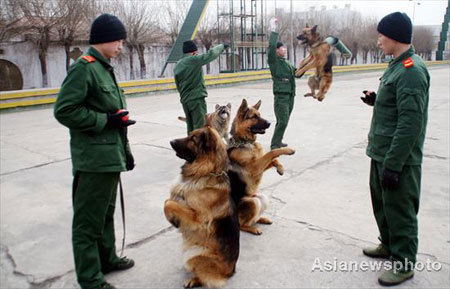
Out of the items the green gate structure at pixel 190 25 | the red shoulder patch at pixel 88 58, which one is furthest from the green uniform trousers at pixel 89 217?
the green gate structure at pixel 190 25

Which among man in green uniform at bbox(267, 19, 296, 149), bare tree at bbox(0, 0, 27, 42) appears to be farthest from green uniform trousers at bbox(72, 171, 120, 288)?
bare tree at bbox(0, 0, 27, 42)

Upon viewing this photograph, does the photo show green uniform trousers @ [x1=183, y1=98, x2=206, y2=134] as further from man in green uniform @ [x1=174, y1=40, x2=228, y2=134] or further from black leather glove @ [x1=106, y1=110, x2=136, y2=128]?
black leather glove @ [x1=106, y1=110, x2=136, y2=128]

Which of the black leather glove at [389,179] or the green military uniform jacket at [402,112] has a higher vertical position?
the green military uniform jacket at [402,112]

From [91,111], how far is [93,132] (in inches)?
6.6

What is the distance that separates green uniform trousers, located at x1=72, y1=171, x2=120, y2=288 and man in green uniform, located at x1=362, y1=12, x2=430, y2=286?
7.29 ft

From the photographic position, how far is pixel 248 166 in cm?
396

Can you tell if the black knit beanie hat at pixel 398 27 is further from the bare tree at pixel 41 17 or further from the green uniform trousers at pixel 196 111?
the bare tree at pixel 41 17

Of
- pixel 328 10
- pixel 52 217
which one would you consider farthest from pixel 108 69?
pixel 328 10

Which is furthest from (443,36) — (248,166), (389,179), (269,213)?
(389,179)

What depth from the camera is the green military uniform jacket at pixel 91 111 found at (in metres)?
2.48

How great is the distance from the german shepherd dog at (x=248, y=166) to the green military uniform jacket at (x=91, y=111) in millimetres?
1377

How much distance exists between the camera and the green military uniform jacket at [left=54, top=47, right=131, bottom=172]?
8.13 ft

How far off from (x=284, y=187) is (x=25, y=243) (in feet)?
11.5

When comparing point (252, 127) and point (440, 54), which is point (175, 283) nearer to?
point (252, 127)
